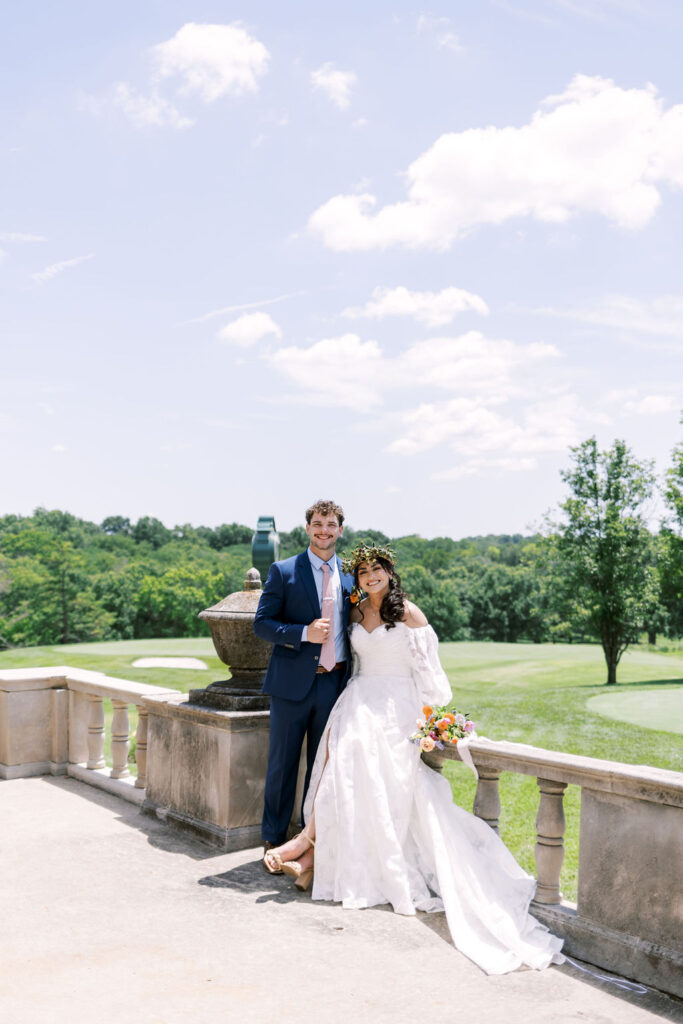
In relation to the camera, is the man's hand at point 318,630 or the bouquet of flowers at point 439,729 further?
the man's hand at point 318,630

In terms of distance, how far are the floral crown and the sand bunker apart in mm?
25567

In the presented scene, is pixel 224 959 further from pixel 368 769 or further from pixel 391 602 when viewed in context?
pixel 391 602

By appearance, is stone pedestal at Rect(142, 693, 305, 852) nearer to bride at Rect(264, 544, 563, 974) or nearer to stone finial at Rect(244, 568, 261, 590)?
bride at Rect(264, 544, 563, 974)

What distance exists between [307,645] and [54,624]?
57612 millimetres

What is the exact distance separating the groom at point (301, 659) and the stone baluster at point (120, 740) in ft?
6.69

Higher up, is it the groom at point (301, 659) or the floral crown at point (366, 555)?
the floral crown at point (366, 555)

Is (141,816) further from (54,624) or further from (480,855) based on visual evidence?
(54,624)

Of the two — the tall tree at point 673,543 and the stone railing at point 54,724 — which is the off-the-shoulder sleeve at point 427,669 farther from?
the tall tree at point 673,543

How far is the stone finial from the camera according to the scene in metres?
5.90

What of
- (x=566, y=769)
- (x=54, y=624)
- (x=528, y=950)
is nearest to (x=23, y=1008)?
(x=528, y=950)

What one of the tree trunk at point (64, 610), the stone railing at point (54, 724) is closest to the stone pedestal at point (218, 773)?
the stone railing at point (54, 724)

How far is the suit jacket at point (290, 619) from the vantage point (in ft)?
16.0

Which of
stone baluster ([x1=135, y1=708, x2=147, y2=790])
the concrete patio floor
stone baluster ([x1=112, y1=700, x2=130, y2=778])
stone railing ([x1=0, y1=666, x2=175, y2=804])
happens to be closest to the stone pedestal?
the concrete patio floor

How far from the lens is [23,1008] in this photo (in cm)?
325
